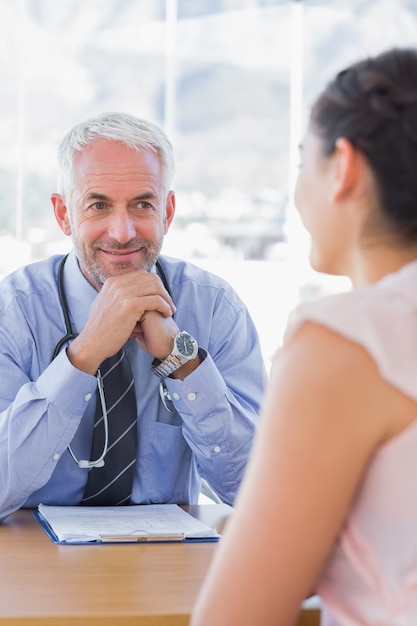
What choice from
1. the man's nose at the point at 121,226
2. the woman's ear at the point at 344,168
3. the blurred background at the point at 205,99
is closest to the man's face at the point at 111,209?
the man's nose at the point at 121,226

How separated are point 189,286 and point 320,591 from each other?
4.06ft

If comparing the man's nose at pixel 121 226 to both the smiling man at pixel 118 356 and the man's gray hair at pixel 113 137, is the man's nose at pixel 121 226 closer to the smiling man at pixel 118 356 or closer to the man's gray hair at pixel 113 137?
the smiling man at pixel 118 356

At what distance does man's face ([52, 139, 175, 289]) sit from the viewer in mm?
2051

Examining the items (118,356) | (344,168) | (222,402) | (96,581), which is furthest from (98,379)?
(344,168)

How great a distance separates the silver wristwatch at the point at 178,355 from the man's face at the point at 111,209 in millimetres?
242

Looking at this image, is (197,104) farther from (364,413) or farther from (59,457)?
(364,413)

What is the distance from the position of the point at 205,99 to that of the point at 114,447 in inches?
259

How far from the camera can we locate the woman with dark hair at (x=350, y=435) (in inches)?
35.4

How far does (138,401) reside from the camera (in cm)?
201

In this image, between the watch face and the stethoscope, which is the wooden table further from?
the watch face

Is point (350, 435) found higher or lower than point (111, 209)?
lower

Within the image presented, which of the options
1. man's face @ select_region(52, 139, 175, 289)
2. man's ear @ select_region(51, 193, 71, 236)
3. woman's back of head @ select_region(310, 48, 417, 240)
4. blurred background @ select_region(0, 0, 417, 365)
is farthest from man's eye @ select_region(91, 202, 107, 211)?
blurred background @ select_region(0, 0, 417, 365)

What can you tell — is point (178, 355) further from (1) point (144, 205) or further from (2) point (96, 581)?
(2) point (96, 581)

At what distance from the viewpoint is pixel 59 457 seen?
5.94ft
